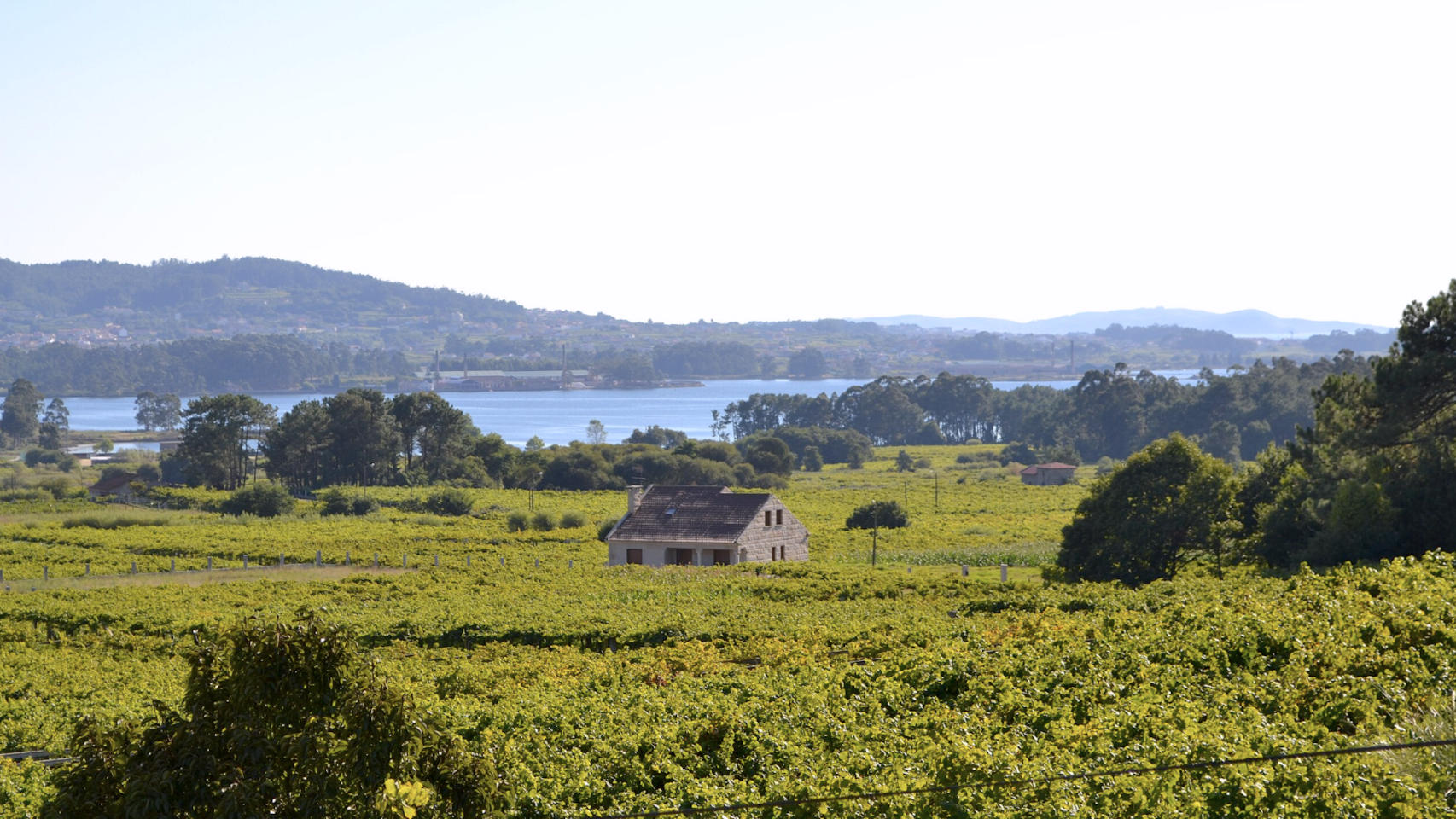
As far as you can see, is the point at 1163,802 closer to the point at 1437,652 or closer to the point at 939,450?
the point at 1437,652

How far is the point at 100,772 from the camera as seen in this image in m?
7.74

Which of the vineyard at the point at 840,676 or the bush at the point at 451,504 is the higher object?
the vineyard at the point at 840,676

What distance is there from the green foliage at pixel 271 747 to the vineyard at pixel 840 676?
1.14 ft

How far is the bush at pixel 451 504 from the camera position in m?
73.2

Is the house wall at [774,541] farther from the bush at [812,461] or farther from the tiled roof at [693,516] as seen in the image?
the bush at [812,461]

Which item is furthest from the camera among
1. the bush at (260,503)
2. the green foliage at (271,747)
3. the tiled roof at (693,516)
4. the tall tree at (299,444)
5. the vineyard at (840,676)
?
the tall tree at (299,444)

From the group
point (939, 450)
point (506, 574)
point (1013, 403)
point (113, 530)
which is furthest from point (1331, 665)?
point (1013, 403)

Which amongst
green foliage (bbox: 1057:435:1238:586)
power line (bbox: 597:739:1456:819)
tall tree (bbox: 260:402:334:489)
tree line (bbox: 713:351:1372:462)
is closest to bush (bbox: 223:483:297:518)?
tall tree (bbox: 260:402:334:489)

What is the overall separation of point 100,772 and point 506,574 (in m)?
34.7

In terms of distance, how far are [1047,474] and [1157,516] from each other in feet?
228

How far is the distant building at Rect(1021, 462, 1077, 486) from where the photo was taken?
102m

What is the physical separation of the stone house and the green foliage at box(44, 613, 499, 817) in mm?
37369

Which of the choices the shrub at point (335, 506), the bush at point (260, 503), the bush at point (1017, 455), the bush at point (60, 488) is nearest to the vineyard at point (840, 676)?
the bush at point (260, 503)

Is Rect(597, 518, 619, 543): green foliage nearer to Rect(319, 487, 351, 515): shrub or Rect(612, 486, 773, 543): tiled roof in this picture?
Rect(612, 486, 773, 543): tiled roof
